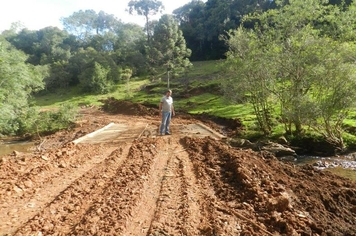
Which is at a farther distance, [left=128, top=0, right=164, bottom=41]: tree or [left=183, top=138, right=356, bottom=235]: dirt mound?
[left=128, top=0, right=164, bottom=41]: tree

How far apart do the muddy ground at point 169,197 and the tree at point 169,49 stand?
31.4m

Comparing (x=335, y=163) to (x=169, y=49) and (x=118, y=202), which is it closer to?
(x=118, y=202)

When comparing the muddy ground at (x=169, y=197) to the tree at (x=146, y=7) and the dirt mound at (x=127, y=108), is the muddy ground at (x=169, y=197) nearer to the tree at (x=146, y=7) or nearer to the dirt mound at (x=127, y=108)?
the dirt mound at (x=127, y=108)

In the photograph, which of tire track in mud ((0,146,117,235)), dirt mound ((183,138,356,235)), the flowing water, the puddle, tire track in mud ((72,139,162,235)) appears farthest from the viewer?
the puddle

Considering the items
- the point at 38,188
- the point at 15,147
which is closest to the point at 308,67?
the point at 38,188

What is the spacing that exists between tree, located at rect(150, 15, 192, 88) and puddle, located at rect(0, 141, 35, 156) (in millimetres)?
23403

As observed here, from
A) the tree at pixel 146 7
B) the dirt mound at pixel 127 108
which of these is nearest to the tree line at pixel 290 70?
the dirt mound at pixel 127 108

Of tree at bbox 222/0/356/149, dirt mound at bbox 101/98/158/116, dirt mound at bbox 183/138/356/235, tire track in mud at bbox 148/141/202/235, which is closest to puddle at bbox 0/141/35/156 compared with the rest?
dirt mound at bbox 101/98/158/116

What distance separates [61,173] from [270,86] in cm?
1106

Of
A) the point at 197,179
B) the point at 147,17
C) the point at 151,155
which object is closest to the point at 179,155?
the point at 151,155

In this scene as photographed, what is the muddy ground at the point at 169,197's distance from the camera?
15.4ft

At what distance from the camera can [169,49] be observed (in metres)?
40.2

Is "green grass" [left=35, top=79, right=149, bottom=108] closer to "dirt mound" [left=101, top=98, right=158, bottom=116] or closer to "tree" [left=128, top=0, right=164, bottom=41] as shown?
"dirt mound" [left=101, top=98, right=158, bottom=116]

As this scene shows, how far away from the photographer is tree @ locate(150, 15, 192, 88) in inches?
1563
